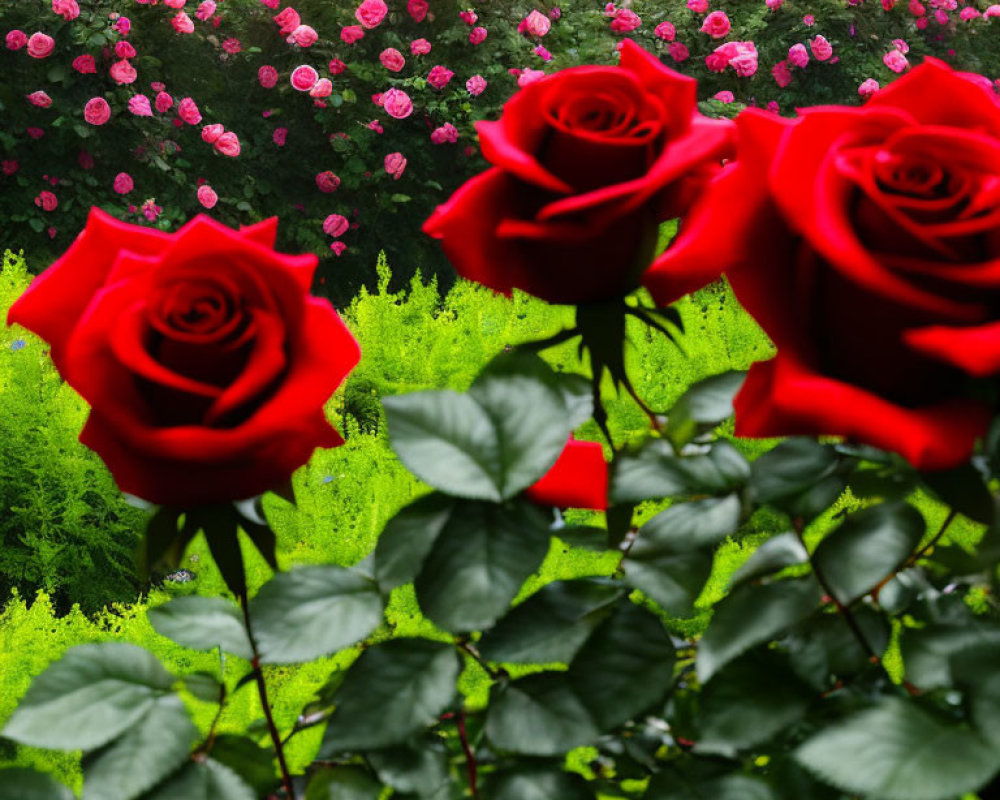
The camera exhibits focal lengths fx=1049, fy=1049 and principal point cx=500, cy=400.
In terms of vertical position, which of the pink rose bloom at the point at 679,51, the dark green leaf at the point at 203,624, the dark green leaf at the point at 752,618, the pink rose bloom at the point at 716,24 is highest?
the dark green leaf at the point at 752,618

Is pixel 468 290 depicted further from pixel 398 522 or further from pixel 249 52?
pixel 249 52

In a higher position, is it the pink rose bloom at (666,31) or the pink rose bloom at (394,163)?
the pink rose bloom at (666,31)

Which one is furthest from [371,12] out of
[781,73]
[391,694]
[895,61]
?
[391,694]

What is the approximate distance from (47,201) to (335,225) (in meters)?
1.09

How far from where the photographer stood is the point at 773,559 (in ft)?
1.37

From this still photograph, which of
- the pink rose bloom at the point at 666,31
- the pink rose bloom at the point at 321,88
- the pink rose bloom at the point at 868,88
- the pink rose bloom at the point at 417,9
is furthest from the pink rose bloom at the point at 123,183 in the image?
the pink rose bloom at the point at 868,88

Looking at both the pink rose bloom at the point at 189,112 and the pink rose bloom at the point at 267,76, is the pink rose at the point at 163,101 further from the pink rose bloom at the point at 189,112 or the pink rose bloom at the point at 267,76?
the pink rose bloom at the point at 267,76

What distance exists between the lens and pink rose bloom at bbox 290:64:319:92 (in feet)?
13.1

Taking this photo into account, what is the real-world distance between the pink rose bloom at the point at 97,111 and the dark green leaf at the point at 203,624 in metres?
3.94

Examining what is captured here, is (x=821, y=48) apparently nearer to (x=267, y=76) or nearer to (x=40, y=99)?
(x=267, y=76)

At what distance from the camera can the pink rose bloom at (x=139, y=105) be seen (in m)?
3.98

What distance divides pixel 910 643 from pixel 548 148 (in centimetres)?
23

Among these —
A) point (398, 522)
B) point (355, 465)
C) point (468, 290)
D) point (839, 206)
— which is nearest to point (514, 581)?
point (398, 522)

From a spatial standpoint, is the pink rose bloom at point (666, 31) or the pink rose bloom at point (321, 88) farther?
the pink rose bloom at point (666, 31)
